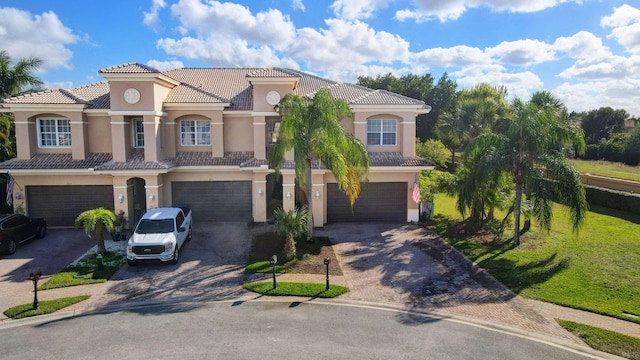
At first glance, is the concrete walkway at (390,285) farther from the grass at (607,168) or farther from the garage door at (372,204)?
the grass at (607,168)

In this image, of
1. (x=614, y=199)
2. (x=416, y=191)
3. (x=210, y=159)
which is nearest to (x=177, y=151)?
(x=210, y=159)

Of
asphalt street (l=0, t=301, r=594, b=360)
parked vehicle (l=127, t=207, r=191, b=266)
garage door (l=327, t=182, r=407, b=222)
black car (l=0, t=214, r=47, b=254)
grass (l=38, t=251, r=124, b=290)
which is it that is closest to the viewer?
asphalt street (l=0, t=301, r=594, b=360)

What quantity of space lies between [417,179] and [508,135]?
245 inches

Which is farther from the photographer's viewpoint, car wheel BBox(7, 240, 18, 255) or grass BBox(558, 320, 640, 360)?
car wheel BBox(7, 240, 18, 255)

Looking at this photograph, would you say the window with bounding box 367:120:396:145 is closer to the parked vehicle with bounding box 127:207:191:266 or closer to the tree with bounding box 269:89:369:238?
the tree with bounding box 269:89:369:238

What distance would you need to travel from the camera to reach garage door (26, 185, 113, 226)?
870 inches

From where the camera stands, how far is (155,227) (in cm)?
1697

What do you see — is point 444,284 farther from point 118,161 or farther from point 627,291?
point 118,161

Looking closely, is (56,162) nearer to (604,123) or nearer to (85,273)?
(85,273)

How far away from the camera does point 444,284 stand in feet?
47.7

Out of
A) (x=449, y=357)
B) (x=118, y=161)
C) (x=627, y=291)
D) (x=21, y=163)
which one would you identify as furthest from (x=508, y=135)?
(x=21, y=163)

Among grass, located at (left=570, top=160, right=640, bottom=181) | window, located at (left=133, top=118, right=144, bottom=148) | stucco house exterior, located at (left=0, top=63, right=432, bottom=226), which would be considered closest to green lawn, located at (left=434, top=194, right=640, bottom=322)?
stucco house exterior, located at (left=0, top=63, right=432, bottom=226)

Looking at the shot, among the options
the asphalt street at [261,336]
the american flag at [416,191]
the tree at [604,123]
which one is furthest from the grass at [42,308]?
the tree at [604,123]

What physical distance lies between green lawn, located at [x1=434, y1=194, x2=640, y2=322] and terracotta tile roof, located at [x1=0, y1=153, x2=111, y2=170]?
18264mm
